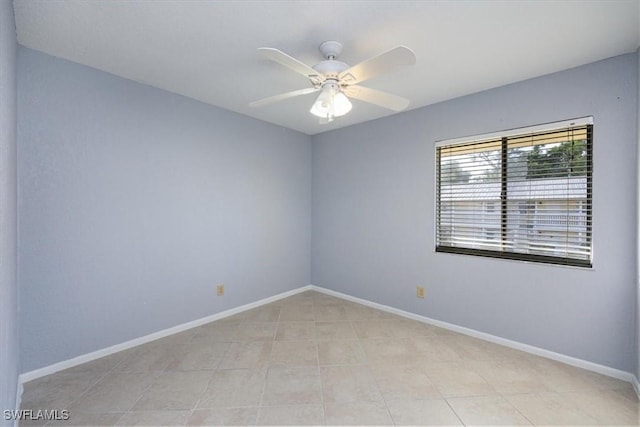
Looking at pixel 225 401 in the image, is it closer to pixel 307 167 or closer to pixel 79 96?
pixel 79 96

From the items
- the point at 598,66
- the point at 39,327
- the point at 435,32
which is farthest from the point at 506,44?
the point at 39,327

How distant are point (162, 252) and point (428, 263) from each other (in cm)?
272

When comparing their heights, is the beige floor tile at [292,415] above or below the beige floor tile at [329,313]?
below

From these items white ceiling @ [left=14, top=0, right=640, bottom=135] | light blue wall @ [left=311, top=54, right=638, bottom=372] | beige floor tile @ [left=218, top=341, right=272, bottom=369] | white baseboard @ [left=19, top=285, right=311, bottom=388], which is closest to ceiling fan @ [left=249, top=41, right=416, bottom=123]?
white ceiling @ [left=14, top=0, right=640, bottom=135]

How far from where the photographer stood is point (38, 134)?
2023mm

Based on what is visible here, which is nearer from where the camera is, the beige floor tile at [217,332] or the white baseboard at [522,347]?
the white baseboard at [522,347]

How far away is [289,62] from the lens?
60.9 inches

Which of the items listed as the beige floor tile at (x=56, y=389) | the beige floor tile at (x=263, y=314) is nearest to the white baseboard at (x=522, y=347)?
the beige floor tile at (x=263, y=314)

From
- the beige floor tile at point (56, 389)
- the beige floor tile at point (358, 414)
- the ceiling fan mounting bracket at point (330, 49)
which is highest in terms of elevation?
the ceiling fan mounting bracket at point (330, 49)

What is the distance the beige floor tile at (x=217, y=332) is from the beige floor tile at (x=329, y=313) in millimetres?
903

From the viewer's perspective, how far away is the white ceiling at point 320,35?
5.20 ft

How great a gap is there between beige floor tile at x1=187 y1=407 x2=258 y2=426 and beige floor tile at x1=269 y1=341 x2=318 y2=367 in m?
0.53

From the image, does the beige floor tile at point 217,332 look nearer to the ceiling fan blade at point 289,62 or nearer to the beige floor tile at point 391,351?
the beige floor tile at point 391,351

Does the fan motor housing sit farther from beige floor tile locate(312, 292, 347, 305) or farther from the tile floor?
beige floor tile locate(312, 292, 347, 305)
